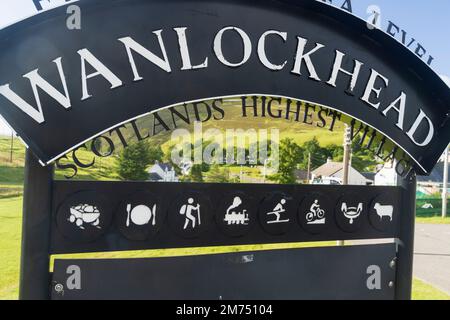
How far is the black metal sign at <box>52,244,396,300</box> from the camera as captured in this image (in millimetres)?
2287

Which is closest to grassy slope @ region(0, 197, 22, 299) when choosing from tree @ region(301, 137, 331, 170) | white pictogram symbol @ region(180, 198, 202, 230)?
white pictogram symbol @ region(180, 198, 202, 230)

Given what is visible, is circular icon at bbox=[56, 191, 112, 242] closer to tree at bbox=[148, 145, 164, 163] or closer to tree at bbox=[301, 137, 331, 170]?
tree at bbox=[148, 145, 164, 163]

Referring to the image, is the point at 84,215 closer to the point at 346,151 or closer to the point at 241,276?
the point at 241,276

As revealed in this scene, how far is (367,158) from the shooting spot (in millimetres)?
3145

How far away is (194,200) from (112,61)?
118 cm

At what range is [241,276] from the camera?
8.48 ft

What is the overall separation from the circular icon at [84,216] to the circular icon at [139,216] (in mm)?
98

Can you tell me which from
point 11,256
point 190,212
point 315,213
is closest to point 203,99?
point 190,212

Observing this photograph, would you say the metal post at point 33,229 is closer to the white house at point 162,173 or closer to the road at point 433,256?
the white house at point 162,173

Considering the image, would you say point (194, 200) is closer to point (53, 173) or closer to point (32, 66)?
point (53, 173)

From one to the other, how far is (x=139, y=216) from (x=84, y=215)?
38cm

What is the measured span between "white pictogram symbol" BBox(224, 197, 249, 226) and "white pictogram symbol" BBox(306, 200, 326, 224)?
58 centimetres
